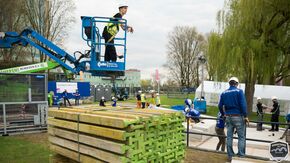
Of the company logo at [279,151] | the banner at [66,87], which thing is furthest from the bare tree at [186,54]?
the company logo at [279,151]

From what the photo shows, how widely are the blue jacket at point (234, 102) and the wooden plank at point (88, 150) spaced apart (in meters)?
3.29

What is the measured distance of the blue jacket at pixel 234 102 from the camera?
21.9 ft

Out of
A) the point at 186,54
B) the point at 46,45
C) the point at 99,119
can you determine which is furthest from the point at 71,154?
the point at 186,54

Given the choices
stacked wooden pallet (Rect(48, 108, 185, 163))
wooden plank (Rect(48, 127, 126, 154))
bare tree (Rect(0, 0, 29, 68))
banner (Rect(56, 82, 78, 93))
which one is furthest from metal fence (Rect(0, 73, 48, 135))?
banner (Rect(56, 82, 78, 93))

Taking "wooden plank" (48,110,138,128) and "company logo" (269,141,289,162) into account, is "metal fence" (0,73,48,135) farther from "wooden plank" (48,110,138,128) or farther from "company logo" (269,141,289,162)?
→ "company logo" (269,141,289,162)

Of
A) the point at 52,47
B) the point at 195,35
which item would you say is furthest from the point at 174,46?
the point at 52,47

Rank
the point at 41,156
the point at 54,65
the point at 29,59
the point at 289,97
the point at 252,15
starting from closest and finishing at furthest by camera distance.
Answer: the point at 41,156 < the point at 54,65 < the point at 252,15 < the point at 289,97 < the point at 29,59

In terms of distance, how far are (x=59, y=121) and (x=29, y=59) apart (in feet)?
94.9

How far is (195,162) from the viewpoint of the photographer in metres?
7.39

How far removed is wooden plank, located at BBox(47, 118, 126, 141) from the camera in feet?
15.1

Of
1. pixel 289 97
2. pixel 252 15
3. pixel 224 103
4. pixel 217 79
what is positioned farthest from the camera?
pixel 289 97

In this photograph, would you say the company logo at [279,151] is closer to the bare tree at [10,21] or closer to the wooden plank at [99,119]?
the wooden plank at [99,119]

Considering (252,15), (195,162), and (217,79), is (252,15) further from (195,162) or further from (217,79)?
(195,162)

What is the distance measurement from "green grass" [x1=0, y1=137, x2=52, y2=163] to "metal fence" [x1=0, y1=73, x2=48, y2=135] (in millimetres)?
1347
